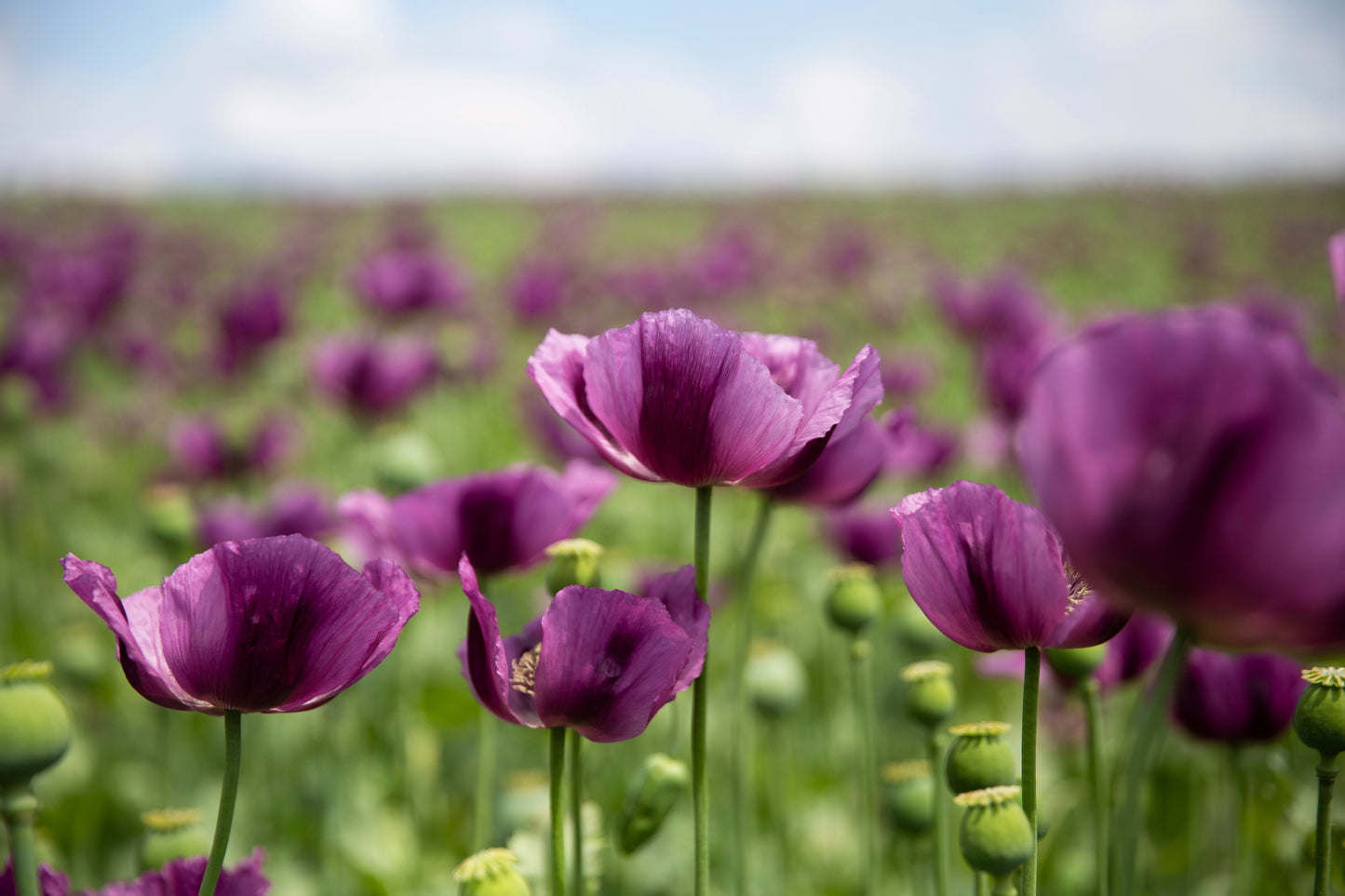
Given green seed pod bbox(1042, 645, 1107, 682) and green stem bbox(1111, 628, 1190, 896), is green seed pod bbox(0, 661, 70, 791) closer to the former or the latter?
green stem bbox(1111, 628, 1190, 896)

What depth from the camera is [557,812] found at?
750mm

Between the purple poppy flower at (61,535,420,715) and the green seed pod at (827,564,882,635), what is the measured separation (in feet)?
2.30

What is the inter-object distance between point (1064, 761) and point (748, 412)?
210 cm

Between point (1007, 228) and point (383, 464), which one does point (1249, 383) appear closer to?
point (383, 464)

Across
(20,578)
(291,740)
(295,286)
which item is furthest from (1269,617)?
(295,286)

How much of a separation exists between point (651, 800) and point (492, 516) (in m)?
0.38

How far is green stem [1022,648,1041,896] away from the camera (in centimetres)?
66

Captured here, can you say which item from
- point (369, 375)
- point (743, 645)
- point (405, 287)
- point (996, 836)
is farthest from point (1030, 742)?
point (405, 287)

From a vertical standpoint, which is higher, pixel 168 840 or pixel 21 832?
pixel 21 832

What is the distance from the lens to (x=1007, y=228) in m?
14.3

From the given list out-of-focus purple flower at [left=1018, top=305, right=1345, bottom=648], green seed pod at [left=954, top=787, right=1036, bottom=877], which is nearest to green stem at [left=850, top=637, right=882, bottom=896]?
green seed pod at [left=954, top=787, right=1036, bottom=877]

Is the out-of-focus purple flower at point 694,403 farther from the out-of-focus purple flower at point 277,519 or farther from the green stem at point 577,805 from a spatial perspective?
the out-of-focus purple flower at point 277,519

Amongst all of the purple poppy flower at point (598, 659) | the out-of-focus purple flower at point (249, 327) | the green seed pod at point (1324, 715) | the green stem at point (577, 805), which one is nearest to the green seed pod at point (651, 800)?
the green stem at point (577, 805)

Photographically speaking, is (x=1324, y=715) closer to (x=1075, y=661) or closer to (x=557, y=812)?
(x=1075, y=661)
